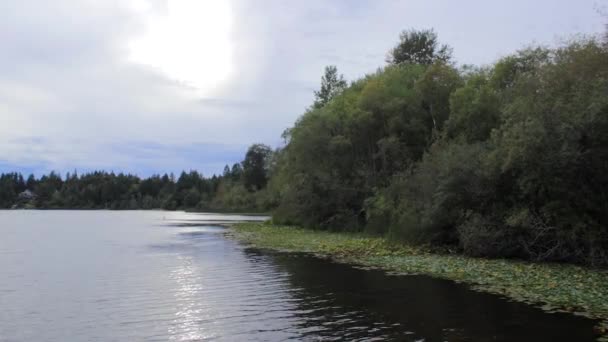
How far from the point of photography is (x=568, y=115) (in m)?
25.5

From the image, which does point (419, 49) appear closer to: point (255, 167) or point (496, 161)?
point (496, 161)

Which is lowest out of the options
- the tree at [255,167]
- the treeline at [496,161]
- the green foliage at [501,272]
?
the green foliage at [501,272]

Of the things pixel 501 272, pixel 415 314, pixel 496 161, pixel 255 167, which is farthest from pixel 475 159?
pixel 255 167

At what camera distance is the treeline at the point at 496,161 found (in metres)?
25.4

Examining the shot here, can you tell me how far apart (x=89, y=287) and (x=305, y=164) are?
3770 cm

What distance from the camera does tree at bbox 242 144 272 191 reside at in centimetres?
15025

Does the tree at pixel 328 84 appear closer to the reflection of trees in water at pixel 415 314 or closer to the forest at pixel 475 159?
the forest at pixel 475 159

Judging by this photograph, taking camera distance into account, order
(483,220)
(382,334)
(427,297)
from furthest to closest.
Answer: (483,220), (427,297), (382,334)

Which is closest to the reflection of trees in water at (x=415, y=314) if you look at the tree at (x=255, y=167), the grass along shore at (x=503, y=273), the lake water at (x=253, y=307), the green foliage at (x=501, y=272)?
the lake water at (x=253, y=307)

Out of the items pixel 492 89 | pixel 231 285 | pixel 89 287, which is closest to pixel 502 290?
pixel 231 285

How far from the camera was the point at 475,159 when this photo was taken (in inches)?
1206

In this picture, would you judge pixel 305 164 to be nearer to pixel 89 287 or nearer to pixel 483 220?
pixel 483 220

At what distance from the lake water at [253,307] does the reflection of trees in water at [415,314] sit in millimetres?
29

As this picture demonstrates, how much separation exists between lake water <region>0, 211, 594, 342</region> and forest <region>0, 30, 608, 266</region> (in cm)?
814
